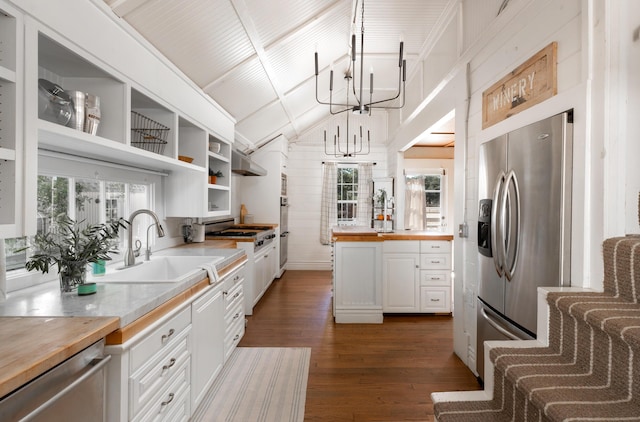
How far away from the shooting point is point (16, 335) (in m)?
0.98

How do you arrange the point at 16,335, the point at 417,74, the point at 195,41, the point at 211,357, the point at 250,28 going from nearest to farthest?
the point at 16,335 < the point at 211,357 < the point at 195,41 < the point at 250,28 < the point at 417,74

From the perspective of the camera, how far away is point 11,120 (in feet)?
3.38

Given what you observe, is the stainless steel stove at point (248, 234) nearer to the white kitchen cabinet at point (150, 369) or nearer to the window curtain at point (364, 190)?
the white kitchen cabinet at point (150, 369)

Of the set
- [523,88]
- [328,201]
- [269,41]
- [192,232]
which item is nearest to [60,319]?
[192,232]

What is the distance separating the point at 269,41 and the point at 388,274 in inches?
110

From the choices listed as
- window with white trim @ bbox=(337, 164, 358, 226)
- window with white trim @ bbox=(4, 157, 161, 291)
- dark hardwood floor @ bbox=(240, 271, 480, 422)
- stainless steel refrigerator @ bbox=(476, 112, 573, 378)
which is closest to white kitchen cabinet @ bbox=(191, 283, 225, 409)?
dark hardwood floor @ bbox=(240, 271, 480, 422)

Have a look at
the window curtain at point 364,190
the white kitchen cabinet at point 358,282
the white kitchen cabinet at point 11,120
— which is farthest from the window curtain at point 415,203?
the white kitchen cabinet at point 11,120

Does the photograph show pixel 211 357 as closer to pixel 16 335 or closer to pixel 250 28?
pixel 16 335

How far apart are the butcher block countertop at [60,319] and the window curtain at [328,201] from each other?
4.68m

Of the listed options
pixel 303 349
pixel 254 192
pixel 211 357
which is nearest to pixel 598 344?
pixel 211 357

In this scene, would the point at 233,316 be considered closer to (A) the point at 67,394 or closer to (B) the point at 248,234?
(B) the point at 248,234

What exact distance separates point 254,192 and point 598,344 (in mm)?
5038

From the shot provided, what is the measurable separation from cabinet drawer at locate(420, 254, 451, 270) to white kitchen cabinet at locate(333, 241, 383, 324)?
1.78ft

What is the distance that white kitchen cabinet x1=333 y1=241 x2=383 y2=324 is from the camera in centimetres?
354
